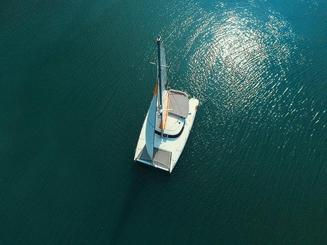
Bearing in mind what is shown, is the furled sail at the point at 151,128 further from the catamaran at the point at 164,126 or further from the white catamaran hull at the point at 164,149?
the white catamaran hull at the point at 164,149

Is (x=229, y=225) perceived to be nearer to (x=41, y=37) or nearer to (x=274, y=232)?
(x=274, y=232)

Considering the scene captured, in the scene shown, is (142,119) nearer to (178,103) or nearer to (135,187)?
(178,103)

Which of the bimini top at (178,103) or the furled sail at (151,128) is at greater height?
the bimini top at (178,103)

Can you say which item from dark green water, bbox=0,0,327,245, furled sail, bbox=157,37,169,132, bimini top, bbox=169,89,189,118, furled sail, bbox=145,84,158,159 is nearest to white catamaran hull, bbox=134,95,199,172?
furled sail, bbox=145,84,158,159

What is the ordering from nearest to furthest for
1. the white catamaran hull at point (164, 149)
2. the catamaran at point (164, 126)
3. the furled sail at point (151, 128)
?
the furled sail at point (151, 128), the catamaran at point (164, 126), the white catamaran hull at point (164, 149)

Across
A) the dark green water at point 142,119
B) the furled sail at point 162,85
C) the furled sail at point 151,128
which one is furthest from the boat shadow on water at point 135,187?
the furled sail at point 162,85

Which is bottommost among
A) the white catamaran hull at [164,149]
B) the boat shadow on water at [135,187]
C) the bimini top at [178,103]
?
the boat shadow on water at [135,187]

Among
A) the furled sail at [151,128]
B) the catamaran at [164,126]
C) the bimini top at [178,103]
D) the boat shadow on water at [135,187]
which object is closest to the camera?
the boat shadow on water at [135,187]

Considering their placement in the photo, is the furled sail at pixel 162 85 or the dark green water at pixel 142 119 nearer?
the furled sail at pixel 162 85

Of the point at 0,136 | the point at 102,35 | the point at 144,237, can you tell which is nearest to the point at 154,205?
the point at 144,237
